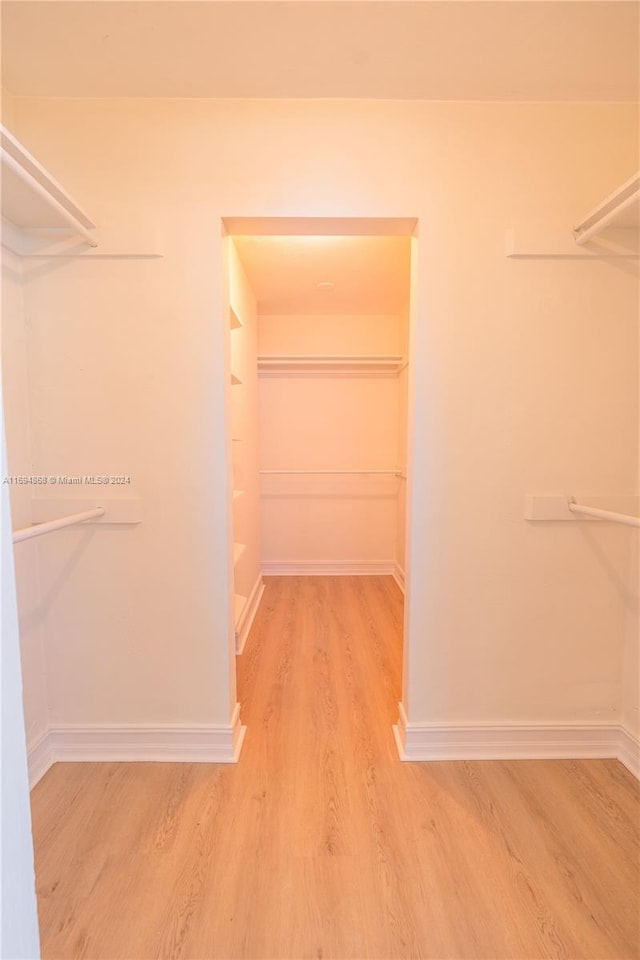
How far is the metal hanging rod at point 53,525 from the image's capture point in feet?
3.35

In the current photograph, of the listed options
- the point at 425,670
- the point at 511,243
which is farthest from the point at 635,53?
the point at 425,670

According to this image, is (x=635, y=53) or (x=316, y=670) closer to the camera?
(x=635, y=53)

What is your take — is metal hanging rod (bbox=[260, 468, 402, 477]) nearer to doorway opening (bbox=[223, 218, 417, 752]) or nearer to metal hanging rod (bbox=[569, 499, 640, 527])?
doorway opening (bbox=[223, 218, 417, 752])

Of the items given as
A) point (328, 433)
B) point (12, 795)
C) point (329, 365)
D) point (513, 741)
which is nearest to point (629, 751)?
point (513, 741)

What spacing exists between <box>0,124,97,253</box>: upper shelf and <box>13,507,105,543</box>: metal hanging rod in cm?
93

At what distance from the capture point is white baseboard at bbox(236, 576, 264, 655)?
94.9 inches

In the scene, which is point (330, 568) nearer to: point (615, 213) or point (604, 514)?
point (604, 514)

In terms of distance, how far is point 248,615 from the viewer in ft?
9.14

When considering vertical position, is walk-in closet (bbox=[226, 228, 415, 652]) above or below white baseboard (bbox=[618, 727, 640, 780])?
above

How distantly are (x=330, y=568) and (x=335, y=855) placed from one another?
Answer: 265 cm

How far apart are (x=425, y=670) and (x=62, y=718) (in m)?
1.48

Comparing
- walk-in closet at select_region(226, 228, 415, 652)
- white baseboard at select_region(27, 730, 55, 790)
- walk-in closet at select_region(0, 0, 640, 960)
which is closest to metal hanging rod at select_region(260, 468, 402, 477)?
walk-in closet at select_region(226, 228, 415, 652)

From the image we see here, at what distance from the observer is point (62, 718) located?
1575 millimetres

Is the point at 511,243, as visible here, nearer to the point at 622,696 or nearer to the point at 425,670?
the point at 425,670
